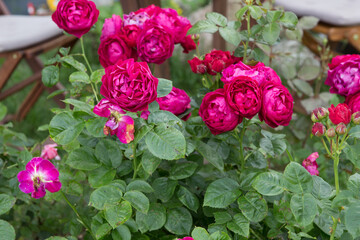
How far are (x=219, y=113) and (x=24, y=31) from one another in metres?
1.60

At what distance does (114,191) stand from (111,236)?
0.15m

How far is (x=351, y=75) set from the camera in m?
0.89

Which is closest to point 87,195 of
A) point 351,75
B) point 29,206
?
point 29,206

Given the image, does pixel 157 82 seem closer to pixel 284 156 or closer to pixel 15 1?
pixel 284 156

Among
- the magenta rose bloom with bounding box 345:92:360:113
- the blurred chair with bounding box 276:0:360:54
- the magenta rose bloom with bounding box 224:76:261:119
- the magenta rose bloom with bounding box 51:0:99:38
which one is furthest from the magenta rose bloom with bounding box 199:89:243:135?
the blurred chair with bounding box 276:0:360:54

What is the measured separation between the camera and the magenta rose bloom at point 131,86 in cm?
73

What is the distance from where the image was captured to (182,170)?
3.04 feet

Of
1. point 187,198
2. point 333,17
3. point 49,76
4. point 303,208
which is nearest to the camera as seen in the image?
point 303,208

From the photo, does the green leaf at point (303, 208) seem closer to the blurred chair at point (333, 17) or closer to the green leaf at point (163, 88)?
the green leaf at point (163, 88)


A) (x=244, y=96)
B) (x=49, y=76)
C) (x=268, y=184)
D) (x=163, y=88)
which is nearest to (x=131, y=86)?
(x=163, y=88)

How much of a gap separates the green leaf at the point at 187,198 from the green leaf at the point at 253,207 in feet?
0.34

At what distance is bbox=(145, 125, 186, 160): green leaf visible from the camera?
0.74m

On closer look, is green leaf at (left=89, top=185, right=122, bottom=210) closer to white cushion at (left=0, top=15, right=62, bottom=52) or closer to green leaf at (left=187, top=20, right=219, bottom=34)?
green leaf at (left=187, top=20, right=219, bottom=34)

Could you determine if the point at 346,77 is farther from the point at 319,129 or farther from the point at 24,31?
the point at 24,31
